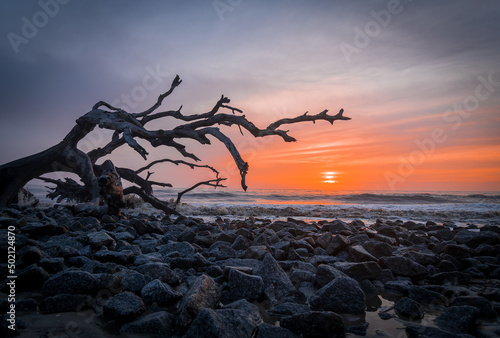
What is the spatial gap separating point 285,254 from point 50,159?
8291 mm

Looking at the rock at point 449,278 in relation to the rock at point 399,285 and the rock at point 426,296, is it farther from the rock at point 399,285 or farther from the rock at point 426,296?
the rock at point 426,296

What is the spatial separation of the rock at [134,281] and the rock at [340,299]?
1543 millimetres

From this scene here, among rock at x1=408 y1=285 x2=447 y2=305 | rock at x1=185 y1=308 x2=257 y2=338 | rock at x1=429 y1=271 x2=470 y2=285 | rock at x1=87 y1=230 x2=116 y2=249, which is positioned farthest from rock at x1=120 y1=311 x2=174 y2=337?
rock at x1=429 y1=271 x2=470 y2=285

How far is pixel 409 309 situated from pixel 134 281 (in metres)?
2.44

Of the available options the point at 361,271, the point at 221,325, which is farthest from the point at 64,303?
the point at 361,271

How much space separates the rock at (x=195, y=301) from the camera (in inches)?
79.3

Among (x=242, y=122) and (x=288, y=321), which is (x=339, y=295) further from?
(x=242, y=122)

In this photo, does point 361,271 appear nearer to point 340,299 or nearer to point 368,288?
point 368,288

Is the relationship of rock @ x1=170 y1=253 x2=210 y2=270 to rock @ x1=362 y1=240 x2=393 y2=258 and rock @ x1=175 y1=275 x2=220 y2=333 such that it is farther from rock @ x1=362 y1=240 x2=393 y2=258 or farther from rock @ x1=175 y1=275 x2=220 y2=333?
rock @ x1=362 y1=240 x2=393 y2=258

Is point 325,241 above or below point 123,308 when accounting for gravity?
above

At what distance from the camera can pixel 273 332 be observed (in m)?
1.90

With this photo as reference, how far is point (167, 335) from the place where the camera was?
6.45ft

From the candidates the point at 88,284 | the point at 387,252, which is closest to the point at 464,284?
the point at 387,252

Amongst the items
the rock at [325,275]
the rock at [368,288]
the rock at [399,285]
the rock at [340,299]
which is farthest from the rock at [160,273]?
the rock at [399,285]
